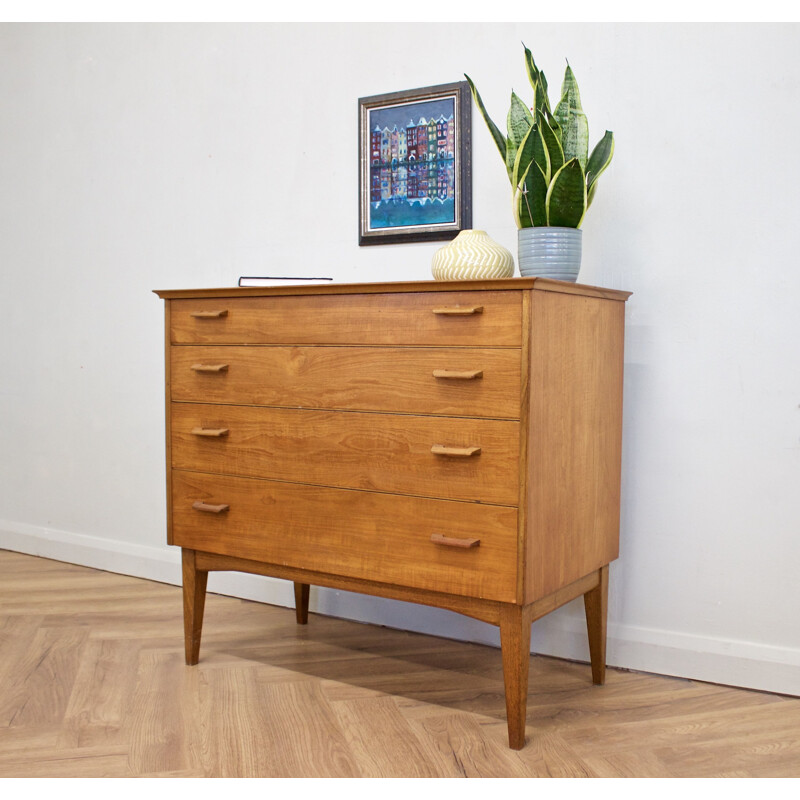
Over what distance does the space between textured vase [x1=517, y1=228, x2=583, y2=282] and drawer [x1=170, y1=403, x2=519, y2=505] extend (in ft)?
1.34

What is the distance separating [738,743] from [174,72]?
2533 mm

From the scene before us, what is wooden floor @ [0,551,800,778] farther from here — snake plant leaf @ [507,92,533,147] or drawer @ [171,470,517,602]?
snake plant leaf @ [507,92,533,147]

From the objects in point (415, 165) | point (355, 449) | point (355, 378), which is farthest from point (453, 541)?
point (415, 165)

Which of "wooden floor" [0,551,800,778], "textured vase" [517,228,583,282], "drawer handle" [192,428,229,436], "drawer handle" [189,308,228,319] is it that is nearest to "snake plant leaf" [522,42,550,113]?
"textured vase" [517,228,583,282]

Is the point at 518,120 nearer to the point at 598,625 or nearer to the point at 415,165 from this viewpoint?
the point at 415,165

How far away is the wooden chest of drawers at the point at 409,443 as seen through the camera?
68.1 inches

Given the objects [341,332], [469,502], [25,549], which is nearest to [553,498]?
[469,502]

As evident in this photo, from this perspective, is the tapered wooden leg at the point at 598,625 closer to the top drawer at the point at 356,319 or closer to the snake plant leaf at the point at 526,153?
the top drawer at the point at 356,319

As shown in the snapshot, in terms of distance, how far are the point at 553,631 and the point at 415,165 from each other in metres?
1.30

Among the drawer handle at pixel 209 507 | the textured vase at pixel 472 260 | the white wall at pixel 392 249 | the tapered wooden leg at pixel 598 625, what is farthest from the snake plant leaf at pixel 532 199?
the drawer handle at pixel 209 507

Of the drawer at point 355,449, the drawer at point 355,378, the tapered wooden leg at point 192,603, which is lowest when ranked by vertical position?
the tapered wooden leg at point 192,603

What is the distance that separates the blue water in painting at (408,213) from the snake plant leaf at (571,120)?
0.51 meters

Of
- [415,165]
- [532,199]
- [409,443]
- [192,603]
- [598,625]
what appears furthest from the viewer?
[415,165]

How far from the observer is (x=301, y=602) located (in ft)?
8.35
